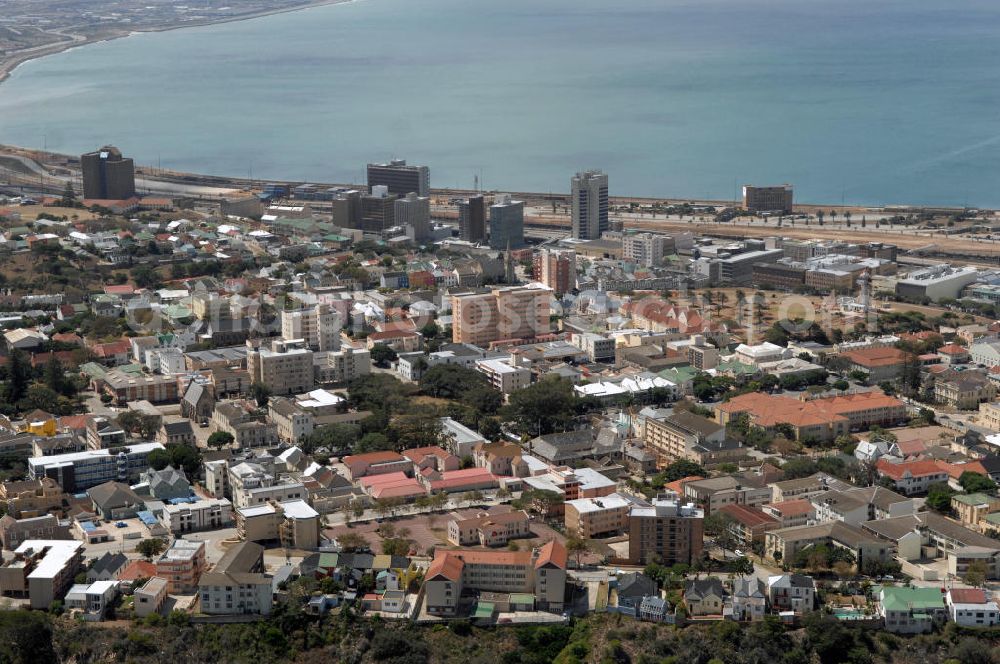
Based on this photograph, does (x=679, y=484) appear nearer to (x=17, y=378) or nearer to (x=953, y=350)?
(x=953, y=350)

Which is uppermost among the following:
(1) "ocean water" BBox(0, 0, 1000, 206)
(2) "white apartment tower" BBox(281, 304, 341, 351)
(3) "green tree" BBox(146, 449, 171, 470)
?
(1) "ocean water" BBox(0, 0, 1000, 206)

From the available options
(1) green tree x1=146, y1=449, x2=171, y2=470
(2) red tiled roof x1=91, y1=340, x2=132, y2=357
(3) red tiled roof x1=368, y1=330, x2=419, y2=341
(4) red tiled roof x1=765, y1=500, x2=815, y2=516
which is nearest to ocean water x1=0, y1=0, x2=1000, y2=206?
(3) red tiled roof x1=368, y1=330, x2=419, y2=341

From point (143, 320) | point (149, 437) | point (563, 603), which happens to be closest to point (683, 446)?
point (563, 603)

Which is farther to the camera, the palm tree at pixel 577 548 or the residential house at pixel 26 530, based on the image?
the residential house at pixel 26 530

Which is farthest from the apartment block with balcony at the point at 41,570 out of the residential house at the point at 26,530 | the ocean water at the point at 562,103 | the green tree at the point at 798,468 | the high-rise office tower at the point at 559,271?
the ocean water at the point at 562,103

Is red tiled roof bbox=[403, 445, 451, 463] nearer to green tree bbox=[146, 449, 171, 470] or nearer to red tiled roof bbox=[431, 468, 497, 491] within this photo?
red tiled roof bbox=[431, 468, 497, 491]

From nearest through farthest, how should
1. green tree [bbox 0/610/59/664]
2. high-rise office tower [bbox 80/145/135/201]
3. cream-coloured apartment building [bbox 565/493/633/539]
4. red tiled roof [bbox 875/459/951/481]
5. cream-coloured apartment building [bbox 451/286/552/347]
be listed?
1. green tree [bbox 0/610/59/664]
2. cream-coloured apartment building [bbox 565/493/633/539]
3. red tiled roof [bbox 875/459/951/481]
4. cream-coloured apartment building [bbox 451/286/552/347]
5. high-rise office tower [bbox 80/145/135/201]

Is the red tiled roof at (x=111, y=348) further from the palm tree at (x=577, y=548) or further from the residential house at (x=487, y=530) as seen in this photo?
the palm tree at (x=577, y=548)

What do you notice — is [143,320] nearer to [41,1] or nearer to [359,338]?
[359,338]
